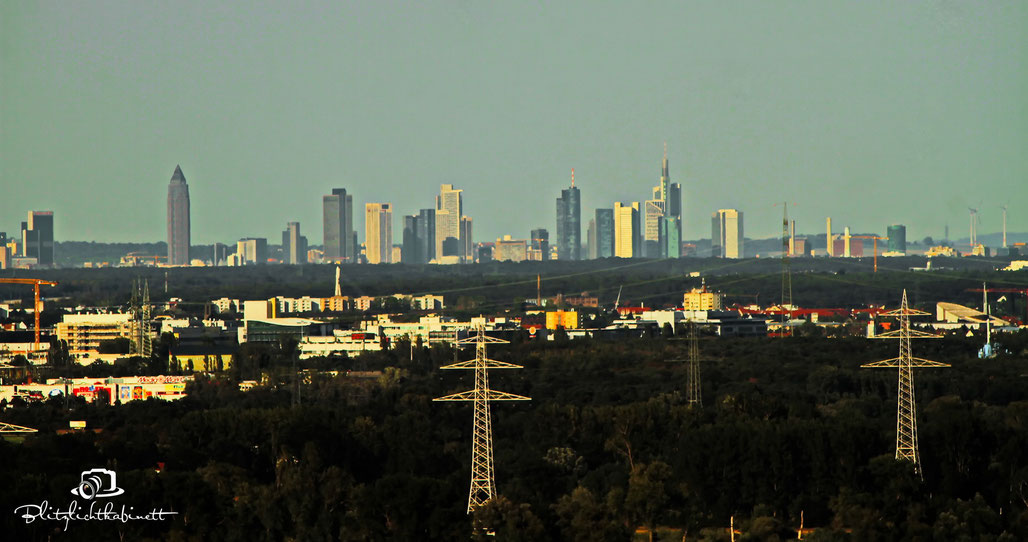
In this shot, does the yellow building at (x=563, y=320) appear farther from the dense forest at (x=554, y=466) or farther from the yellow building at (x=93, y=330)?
the dense forest at (x=554, y=466)

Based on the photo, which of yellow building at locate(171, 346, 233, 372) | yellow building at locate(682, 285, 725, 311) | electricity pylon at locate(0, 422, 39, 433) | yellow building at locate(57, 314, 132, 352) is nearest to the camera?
electricity pylon at locate(0, 422, 39, 433)

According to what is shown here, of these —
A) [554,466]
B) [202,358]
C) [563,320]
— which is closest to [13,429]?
[554,466]

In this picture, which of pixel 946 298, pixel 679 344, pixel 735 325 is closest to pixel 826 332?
pixel 735 325

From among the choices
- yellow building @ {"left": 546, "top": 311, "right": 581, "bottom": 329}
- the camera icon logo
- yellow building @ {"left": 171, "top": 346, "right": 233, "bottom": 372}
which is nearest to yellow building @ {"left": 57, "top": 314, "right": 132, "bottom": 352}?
yellow building @ {"left": 171, "top": 346, "right": 233, "bottom": 372}

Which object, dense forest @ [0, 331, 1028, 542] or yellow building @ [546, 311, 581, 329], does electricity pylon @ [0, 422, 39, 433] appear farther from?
yellow building @ [546, 311, 581, 329]

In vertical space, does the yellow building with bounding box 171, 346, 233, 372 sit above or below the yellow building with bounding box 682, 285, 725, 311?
below

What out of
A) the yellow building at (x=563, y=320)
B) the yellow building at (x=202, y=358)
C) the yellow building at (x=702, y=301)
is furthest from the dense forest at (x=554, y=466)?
the yellow building at (x=702, y=301)

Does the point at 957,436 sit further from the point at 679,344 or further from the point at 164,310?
the point at 164,310
